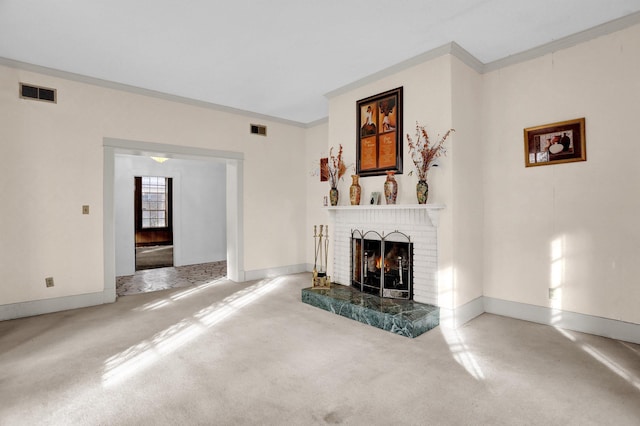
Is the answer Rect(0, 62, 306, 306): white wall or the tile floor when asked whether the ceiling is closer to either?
Rect(0, 62, 306, 306): white wall

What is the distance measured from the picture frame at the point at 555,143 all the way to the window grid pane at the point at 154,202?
451 inches

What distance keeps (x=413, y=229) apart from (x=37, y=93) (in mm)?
4818

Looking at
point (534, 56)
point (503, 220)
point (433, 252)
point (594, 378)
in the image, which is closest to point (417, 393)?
point (594, 378)

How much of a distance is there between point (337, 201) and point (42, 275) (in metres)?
3.86

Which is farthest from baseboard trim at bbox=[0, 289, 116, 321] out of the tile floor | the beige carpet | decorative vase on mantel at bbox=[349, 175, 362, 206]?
decorative vase on mantel at bbox=[349, 175, 362, 206]

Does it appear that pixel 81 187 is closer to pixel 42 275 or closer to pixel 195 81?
pixel 42 275

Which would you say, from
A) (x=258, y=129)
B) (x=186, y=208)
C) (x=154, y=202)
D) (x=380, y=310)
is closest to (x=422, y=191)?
(x=380, y=310)

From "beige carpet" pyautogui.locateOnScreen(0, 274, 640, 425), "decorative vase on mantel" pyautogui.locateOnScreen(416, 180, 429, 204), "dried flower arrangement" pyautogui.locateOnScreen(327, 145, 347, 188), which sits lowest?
"beige carpet" pyautogui.locateOnScreen(0, 274, 640, 425)

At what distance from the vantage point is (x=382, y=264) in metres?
4.00

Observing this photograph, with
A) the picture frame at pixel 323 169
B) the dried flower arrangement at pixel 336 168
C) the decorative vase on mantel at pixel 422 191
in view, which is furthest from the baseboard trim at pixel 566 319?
the picture frame at pixel 323 169

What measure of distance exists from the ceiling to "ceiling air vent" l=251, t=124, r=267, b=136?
56.0 inches

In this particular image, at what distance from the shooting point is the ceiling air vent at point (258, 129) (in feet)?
19.2

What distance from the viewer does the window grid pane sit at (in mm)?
11570

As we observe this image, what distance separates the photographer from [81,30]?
3.19 m
